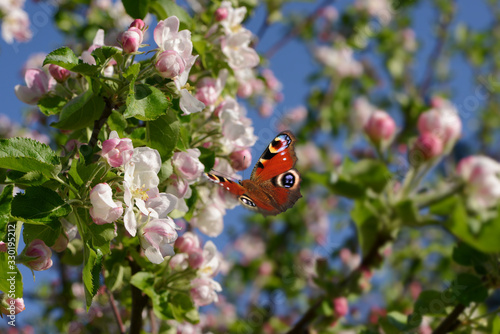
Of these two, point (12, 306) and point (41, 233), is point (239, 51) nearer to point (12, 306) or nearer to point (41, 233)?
point (41, 233)

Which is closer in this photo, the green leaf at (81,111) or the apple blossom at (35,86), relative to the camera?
the green leaf at (81,111)

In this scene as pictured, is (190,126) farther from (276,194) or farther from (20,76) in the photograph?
(20,76)

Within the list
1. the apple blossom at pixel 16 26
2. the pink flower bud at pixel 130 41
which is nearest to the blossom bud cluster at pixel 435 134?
the pink flower bud at pixel 130 41

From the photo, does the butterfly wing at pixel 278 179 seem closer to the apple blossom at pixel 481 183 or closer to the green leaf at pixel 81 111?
the green leaf at pixel 81 111

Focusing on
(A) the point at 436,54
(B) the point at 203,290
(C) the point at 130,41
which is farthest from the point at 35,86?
(A) the point at 436,54

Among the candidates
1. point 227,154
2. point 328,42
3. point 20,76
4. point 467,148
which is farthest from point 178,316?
point 467,148

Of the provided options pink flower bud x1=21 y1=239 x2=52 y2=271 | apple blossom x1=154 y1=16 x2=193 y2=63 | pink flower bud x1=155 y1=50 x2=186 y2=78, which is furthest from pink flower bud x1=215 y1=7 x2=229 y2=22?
pink flower bud x1=21 y1=239 x2=52 y2=271
